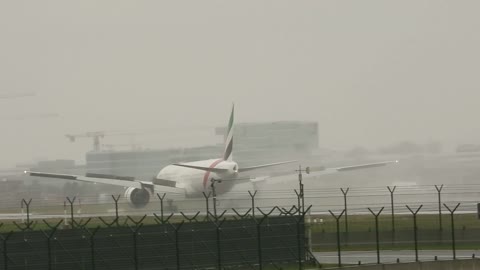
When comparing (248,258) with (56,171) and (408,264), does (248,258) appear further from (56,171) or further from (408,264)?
(56,171)

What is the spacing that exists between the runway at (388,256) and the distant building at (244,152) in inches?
1618

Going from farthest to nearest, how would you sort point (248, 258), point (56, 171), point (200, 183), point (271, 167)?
point (56, 171), point (271, 167), point (200, 183), point (248, 258)

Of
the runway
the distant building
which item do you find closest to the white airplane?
the distant building

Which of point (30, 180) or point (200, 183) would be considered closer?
point (200, 183)

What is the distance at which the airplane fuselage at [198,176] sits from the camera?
231ft

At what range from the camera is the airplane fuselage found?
70438mm

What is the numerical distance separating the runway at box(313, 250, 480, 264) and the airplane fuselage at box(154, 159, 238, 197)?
99.5ft

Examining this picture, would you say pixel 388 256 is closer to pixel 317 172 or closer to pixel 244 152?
pixel 317 172

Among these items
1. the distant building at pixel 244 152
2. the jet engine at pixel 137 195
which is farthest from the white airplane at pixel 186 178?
the distant building at pixel 244 152

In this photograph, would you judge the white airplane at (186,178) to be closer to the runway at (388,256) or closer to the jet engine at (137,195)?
the jet engine at (137,195)

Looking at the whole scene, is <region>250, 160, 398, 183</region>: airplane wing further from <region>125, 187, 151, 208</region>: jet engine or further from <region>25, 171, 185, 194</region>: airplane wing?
<region>125, 187, 151, 208</region>: jet engine

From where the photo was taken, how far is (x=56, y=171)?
276 ft

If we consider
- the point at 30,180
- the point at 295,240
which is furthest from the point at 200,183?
the point at 295,240

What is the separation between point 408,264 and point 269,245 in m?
4.06
